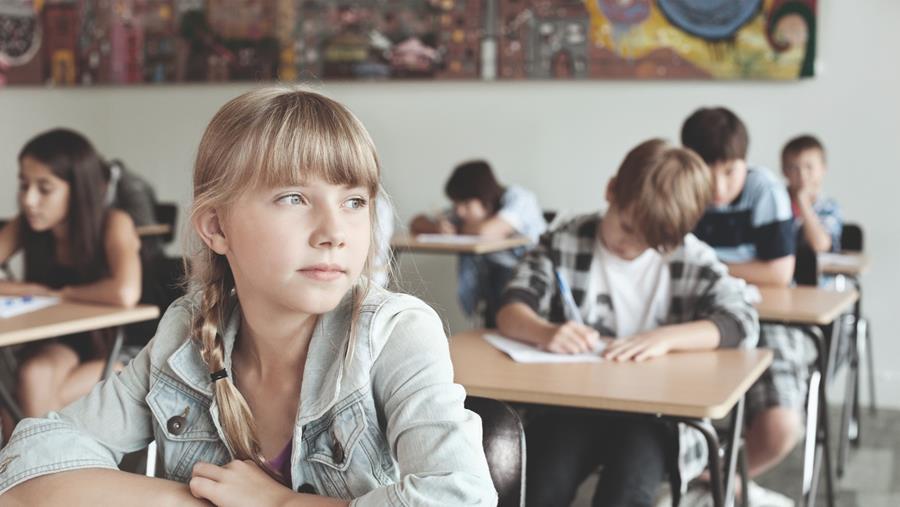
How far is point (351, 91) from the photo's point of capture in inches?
221

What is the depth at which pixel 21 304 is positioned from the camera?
268 centimetres

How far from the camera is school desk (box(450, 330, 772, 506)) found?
5.55 feet

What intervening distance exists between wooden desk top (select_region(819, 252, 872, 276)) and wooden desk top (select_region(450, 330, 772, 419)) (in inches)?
66.2

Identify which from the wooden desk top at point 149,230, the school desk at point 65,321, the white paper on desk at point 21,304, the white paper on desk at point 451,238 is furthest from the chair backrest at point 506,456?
the wooden desk top at point 149,230

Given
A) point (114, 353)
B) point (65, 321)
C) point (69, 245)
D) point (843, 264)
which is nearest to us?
point (65, 321)

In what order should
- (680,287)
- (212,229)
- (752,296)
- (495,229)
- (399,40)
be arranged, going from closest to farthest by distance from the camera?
(212,229)
(680,287)
(752,296)
(495,229)
(399,40)

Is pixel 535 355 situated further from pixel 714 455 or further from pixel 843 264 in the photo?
pixel 843 264

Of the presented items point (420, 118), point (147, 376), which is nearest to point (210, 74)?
point (420, 118)

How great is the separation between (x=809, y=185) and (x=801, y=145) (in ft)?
0.57

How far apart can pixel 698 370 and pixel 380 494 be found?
1040 millimetres

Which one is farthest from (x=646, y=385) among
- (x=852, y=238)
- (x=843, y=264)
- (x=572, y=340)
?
(x=852, y=238)

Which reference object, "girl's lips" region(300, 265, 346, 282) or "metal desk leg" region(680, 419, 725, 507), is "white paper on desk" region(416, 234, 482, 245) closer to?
"metal desk leg" region(680, 419, 725, 507)

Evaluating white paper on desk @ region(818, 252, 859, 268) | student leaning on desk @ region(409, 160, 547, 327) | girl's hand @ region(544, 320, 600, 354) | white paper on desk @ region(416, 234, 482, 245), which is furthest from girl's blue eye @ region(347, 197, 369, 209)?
student leaning on desk @ region(409, 160, 547, 327)

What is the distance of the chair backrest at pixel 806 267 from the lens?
10.6 ft
